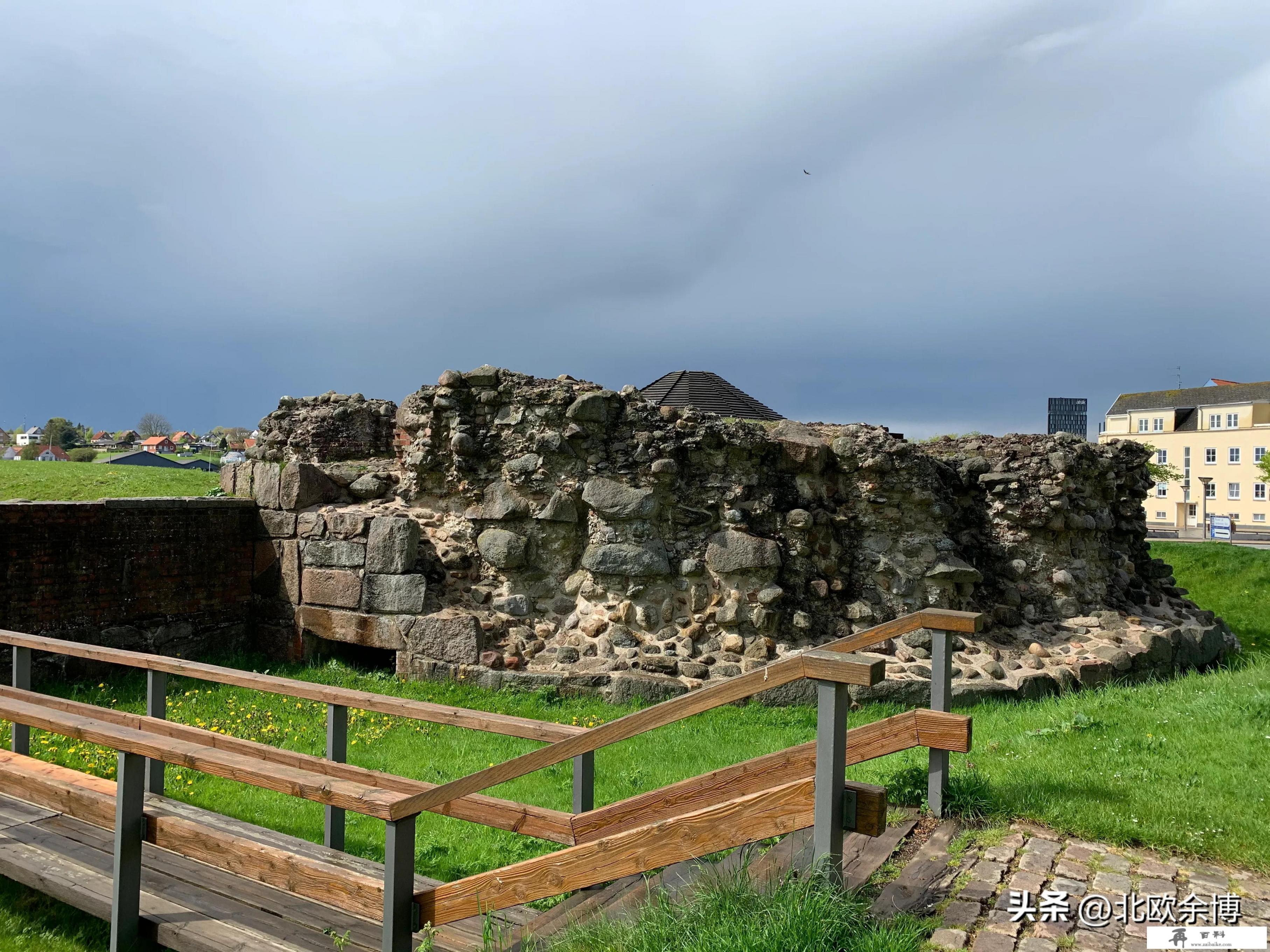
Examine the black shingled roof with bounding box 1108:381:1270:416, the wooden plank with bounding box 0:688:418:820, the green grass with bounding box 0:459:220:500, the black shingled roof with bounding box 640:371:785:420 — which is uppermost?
the black shingled roof with bounding box 1108:381:1270:416

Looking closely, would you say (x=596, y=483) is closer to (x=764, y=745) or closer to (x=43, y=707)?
(x=764, y=745)

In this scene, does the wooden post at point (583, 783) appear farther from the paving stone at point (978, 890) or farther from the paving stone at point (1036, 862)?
the paving stone at point (1036, 862)

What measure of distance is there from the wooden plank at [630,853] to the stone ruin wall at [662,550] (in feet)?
16.6

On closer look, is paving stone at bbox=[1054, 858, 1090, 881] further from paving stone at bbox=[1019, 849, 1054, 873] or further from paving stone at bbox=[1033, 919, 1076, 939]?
paving stone at bbox=[1033, 919, 1076, 939]

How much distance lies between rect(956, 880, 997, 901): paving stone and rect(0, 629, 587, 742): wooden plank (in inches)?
66.1

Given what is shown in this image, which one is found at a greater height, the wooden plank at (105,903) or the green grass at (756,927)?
the green grass at (756,927)

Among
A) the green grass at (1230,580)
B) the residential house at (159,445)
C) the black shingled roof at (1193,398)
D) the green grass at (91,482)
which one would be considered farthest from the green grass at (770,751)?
the residential house at (159,445)

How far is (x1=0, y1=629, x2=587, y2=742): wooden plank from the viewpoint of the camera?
4.25 metres

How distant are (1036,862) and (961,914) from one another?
0.67 metres

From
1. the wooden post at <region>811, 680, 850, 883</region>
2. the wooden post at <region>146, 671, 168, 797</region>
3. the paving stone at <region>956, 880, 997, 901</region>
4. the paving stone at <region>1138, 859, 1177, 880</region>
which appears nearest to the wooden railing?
the wooden post at <region>811, 680, 850, 883</region>

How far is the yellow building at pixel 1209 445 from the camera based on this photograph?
1937 inches

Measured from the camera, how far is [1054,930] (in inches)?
123

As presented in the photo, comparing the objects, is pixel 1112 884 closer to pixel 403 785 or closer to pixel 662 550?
pixel 403 785

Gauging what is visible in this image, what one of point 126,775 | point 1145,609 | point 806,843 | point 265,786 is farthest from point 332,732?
point 1145,609
